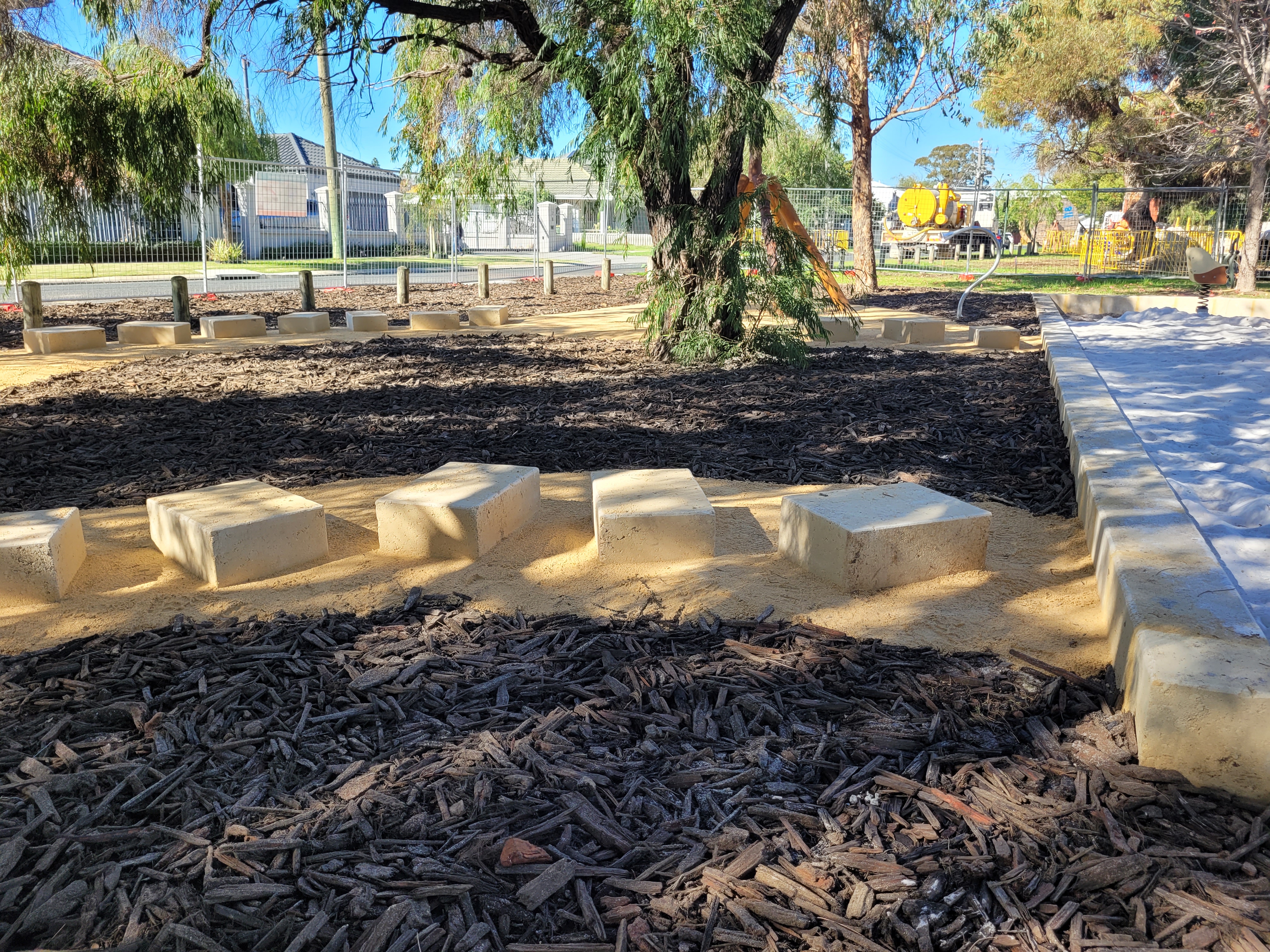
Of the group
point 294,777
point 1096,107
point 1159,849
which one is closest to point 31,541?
point 294,777

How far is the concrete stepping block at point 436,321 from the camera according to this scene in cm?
1289

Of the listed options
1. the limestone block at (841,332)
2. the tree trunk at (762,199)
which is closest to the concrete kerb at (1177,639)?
the tree trunk at (762,199)

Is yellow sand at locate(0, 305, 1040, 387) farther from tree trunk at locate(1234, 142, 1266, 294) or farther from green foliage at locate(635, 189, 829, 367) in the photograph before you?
tree trunk at locate(1234, 142, 1266, 294)

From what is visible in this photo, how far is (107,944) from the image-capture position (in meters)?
1.88

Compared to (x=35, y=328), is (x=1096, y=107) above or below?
above

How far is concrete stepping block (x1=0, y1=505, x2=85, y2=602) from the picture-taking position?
140 inches

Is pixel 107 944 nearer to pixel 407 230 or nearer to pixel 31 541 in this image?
pixel 31 541

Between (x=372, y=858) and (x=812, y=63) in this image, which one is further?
(x=812, y=63)

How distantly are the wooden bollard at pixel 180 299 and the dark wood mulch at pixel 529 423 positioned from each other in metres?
2.95

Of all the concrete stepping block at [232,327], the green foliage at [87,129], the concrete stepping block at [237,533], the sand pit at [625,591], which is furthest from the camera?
the concrete stepping block at [232,327]

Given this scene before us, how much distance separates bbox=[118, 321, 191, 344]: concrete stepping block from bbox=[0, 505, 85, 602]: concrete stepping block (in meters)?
8.25

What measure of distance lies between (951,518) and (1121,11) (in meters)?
24.3

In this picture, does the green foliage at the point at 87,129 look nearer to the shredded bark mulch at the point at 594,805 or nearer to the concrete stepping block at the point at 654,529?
the concrete stepping block at the point at 654,529

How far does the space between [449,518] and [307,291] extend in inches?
451
